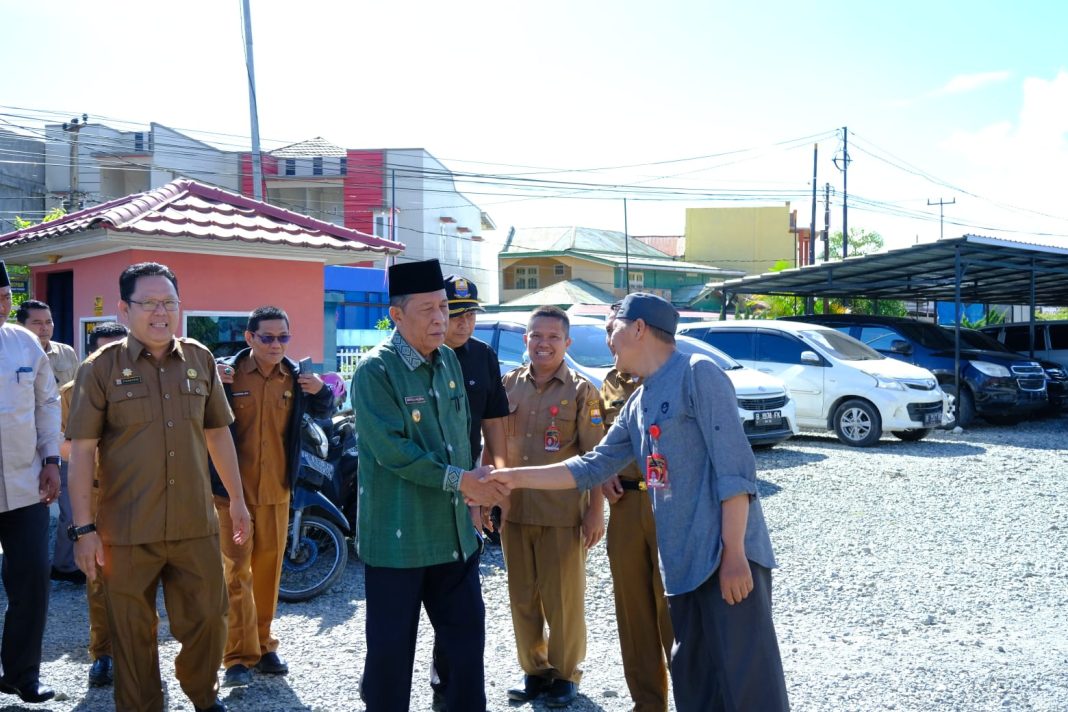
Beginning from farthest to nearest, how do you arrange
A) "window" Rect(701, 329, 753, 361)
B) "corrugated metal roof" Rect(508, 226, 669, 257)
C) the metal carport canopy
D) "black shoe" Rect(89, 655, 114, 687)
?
"corrugated metal roof" Rect(508, 226, 669, 257) < the metal carport canopy < "window" Rect(701, 329, 753, 361) < "black shoe" Rect(89, 655, 114, 687)

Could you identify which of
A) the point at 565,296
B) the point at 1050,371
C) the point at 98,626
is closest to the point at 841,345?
the point at 1050,371

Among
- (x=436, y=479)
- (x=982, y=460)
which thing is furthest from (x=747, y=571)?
(x=982, y=460)

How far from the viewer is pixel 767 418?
36.1 feet

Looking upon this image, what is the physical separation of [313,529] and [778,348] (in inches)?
340

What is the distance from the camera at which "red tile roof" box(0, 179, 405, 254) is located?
308 inches

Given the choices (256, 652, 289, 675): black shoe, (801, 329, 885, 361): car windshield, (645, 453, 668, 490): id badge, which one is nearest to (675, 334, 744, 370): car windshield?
(801, 329, 885, 361): car windshield

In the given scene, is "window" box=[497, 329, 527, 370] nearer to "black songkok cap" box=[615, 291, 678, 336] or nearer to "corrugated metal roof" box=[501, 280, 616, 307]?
"black songkok cap" box=[615, 291, 678, 336]

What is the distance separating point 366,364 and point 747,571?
1.54 meters

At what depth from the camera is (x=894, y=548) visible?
694 centimetres

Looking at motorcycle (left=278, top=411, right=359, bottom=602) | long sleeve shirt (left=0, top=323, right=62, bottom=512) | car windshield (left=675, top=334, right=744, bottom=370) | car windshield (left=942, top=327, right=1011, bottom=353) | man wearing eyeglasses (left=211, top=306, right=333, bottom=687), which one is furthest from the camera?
car windshield (left=942, top=327, right=1011, bottom=353)

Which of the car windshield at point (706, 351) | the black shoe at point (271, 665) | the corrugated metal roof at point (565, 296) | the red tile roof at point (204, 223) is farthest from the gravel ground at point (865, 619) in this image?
the corrugated metal roof at point (565, 296)

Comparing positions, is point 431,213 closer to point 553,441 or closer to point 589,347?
point 589,347

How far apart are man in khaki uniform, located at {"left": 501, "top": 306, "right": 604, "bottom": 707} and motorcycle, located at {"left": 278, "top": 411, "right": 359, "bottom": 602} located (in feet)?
5.25

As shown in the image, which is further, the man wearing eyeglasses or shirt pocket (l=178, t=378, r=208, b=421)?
the man wearing eyeglasses
